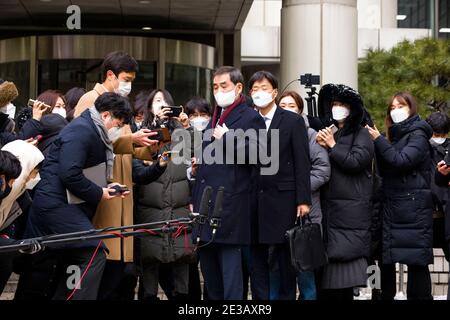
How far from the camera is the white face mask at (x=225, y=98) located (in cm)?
731

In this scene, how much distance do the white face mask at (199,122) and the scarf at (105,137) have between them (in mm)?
1524

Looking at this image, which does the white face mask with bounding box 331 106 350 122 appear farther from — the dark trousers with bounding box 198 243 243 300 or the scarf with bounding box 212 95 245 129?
the dark trousers with bounding box 198 243 243 300

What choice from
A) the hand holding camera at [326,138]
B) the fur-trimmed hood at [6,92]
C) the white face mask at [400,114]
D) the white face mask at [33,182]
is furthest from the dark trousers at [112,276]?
the white face mask at [400,114]

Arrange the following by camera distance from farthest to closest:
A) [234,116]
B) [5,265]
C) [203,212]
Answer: [234,116] → [5,265] → [203,212]

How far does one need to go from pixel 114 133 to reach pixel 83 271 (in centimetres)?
107

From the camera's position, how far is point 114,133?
7309 millimetres

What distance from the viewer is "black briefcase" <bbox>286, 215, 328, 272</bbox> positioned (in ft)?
23.5

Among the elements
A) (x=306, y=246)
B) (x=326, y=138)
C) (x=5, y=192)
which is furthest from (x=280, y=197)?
(x=5, y=192)

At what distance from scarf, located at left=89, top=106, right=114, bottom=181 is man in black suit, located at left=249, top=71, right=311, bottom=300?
110cm

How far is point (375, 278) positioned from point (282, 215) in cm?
145

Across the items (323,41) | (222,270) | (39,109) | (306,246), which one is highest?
(323,41)

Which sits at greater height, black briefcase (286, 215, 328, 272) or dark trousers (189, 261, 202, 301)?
black briefcase (286, 215, 328, 272)

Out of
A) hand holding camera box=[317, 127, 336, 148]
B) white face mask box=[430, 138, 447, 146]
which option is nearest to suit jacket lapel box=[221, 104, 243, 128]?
hand holding camera box=[317, 127, 336, 148]

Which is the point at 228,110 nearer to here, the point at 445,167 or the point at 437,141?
the point at 445,167
